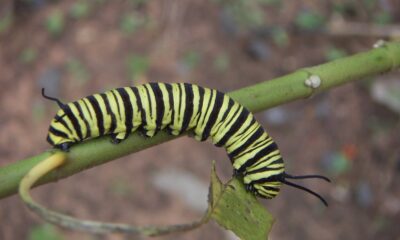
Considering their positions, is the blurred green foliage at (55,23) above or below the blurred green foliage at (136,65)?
above

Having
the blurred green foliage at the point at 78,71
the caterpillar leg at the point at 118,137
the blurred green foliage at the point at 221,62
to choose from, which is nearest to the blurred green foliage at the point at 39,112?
the blurred green foliage at the point at 78,71

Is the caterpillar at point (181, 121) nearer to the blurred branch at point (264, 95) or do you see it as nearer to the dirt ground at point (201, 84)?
the blurred branch at point (264, 95)

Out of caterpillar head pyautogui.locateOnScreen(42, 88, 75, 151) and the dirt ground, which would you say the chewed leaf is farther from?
the dirt ground

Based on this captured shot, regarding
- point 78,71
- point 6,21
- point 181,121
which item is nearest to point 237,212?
point 181,121

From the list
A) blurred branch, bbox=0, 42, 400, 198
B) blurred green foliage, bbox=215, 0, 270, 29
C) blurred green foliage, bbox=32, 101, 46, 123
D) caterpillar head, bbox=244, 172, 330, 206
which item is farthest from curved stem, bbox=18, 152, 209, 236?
blurred green foliage, bbox=215, 0, 270, 29

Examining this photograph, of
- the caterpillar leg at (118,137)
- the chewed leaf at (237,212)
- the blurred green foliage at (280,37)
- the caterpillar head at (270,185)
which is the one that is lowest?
the chewed leaf at (237,212)

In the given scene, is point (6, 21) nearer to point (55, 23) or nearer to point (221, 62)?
point (55, 23)

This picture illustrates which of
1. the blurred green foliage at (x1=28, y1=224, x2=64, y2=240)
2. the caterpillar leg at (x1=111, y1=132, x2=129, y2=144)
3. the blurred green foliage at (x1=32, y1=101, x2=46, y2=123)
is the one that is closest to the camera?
the caterpillar leg at (x1=111, y1=132, x2=129, y2=144)
